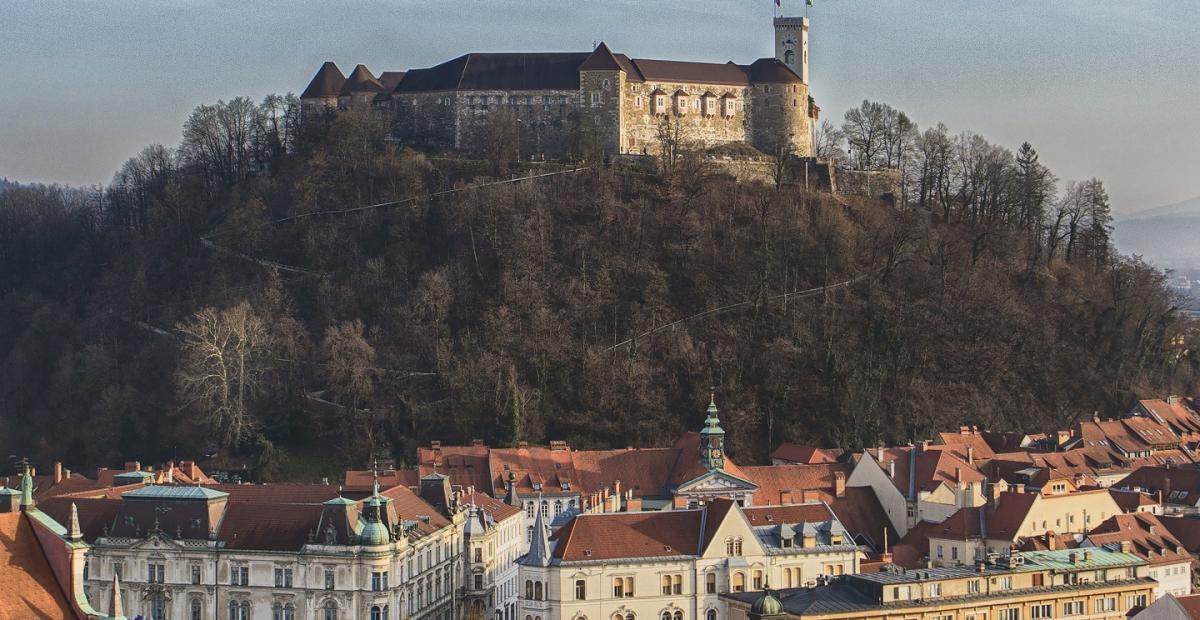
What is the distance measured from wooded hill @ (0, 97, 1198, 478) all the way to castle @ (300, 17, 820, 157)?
12.6ft

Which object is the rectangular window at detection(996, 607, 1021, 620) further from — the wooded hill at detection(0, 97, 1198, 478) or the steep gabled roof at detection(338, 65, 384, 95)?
the steep gabled roof at detection(338, 65, 384, 95)

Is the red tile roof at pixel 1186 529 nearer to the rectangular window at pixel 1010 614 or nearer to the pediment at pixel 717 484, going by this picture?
the rectangular window at pixel 1010 614

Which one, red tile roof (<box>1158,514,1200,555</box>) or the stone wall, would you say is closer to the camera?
red tile roof (<box>1158,514,1200,555</box>)

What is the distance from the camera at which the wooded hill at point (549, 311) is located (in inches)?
3563

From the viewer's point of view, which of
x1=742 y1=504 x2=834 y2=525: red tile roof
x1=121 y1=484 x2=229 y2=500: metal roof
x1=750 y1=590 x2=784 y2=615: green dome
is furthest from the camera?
x1=742 y1=504 x2=834 y2=525: red tile roof

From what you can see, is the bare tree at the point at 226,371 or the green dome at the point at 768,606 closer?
the green dome at the point at 768,606

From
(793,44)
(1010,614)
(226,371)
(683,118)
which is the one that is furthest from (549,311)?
(1010,614)

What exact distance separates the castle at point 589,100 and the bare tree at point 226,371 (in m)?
20.7

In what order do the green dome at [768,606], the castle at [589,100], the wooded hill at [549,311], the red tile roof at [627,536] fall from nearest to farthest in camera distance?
1. the green dome at [768,606]
2. the red tile roof at [627,536]
3. the wooded hill at [549,311]
4. the castle at [589,100]

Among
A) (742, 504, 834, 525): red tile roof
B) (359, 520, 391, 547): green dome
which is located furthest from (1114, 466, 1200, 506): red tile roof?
(359, 520, 391, 547): green dome

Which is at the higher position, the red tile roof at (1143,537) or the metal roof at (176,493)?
the metal roof at (176,493)

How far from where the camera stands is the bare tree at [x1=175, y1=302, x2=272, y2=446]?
88.1 m

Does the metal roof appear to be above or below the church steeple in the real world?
above

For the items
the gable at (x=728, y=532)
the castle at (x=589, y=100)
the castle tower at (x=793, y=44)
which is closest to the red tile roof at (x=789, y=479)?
the gable at (x=728, y=532)
